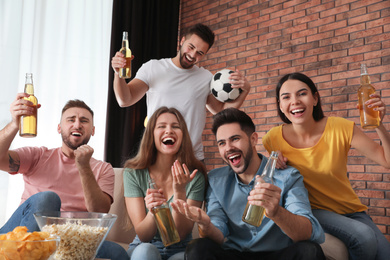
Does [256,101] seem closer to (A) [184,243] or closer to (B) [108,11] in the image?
(B) [108,11]

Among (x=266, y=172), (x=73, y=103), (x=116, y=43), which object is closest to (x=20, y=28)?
(x=116, y=43)

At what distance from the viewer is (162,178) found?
2.08 meters

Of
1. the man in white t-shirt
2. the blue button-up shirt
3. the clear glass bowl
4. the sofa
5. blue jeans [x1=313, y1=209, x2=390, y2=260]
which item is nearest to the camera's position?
the clear glass bowl

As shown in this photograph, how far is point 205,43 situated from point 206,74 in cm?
25

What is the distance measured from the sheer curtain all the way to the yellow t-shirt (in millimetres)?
2548

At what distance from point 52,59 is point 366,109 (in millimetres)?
2978

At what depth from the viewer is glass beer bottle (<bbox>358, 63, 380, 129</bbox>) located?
2006mm

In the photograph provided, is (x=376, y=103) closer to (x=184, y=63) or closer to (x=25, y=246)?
(x=184, y=63)

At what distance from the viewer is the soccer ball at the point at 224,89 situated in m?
2.56

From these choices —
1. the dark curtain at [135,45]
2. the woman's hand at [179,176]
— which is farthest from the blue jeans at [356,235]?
the dark curtain at [135,45]

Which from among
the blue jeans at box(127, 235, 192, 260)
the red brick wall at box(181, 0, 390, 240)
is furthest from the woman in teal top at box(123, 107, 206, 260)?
the red brick wall at box(181, 0, 390, 240)

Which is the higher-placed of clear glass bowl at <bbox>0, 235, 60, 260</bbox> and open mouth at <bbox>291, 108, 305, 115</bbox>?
open mouth at <bbox>291, 108, 305, 115</bbox>

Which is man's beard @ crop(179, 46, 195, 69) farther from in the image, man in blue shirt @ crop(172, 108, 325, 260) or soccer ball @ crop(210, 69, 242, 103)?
man in blue shirt @ crop(172, 108, 325, 260)

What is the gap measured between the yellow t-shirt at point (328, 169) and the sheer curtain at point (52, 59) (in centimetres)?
255
